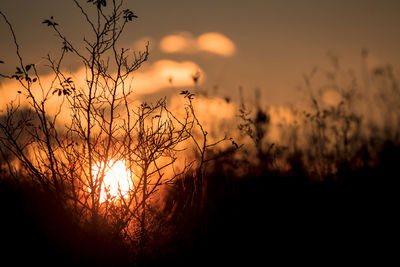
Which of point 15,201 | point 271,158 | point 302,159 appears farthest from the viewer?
point 302,159

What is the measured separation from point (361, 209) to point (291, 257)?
270 cm

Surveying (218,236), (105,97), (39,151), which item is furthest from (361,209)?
(39,151)

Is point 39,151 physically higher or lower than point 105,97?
lower

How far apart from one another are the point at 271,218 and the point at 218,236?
5.71 feet

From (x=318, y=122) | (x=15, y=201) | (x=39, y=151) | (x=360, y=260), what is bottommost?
(x=360, y=260)

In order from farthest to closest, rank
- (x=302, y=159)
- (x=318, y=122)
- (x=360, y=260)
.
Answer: (x=302, y=159) < (x=318, y=122) < (x=360, y=260)

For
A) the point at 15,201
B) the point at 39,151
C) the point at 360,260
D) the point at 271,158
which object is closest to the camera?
the point at 39,151

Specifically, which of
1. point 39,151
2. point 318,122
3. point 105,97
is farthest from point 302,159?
point 39,151

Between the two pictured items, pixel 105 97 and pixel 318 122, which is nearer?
pixel 105 97

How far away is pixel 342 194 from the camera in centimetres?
930

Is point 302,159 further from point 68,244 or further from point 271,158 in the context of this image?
point 68,244

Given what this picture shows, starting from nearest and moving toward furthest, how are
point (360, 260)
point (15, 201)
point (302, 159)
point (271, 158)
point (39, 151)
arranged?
point (39, 151) → point (360, 260) → point (15, 201) → point (271, 158) → point (302, 159)

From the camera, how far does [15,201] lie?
7.45m

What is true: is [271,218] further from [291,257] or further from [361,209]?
[361,209]
